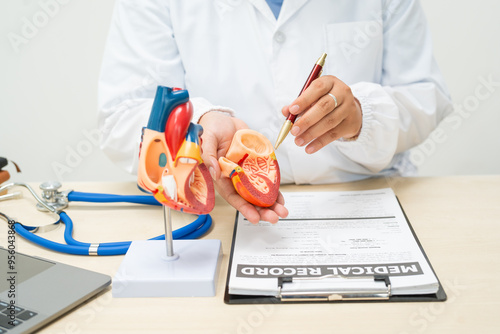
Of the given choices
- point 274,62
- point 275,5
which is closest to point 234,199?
point 274,62

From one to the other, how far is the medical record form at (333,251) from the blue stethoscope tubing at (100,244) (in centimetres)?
6

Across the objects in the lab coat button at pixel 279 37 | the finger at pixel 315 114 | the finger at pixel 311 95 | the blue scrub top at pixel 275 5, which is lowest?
the finger at pixel 315 114

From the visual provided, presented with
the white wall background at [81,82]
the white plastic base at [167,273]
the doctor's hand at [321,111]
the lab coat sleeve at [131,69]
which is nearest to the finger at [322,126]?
the doctor's hand at [321,111]

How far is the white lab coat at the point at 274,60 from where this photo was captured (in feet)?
3.08

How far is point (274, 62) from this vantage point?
0.95 metres

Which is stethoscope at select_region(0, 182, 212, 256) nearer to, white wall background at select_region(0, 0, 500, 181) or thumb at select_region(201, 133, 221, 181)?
thumb at select_region(201, 133, 221, 181)

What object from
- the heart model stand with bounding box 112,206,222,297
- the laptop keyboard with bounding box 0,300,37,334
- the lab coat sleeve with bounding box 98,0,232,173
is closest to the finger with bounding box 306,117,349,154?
the heart model stand with bounding box 112,206,222,297

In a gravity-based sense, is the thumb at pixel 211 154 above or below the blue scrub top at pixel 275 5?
below

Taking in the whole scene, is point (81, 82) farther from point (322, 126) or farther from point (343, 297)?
point (343, 297)

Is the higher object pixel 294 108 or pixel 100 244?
pixel 294 108

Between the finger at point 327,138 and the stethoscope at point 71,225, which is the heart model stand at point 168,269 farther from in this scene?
the finger at point 327,138

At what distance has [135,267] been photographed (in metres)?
0.59

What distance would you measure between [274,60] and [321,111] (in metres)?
0.29

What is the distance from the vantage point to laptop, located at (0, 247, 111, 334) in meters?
0.51
